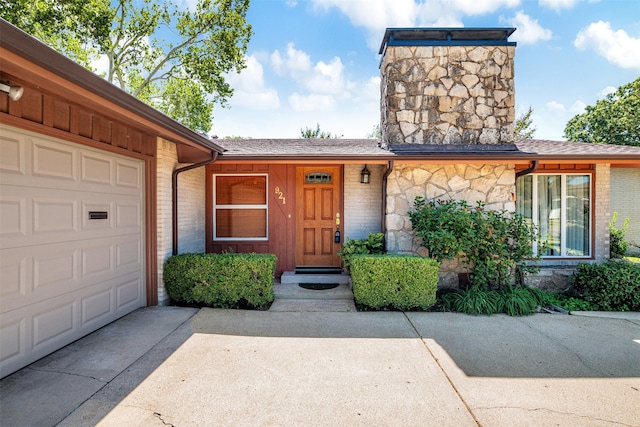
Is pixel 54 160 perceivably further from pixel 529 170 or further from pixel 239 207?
pixel 529 170

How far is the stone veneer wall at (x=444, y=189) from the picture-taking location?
5602mm

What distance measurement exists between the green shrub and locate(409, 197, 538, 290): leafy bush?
88 centimetres

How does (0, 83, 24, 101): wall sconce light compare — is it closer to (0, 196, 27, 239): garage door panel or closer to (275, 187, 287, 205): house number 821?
(0, 196, 27, 239): garage door panel

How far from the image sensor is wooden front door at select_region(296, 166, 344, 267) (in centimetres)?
652

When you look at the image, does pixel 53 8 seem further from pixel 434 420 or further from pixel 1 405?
pixel 434 420

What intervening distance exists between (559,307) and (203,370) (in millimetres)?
5289

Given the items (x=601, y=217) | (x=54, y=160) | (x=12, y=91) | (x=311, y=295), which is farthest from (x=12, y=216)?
(x=601, y=217)

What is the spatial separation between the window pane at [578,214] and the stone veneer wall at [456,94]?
5.43ft

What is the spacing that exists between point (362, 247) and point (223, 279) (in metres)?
2.40

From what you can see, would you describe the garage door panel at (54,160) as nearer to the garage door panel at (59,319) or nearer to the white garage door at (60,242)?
the white garage door at (60,242)

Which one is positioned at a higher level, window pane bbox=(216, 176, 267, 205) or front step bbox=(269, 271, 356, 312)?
window pane bbox=(216, 176, 267, 205)

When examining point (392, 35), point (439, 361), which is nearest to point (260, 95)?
point (392, 35)

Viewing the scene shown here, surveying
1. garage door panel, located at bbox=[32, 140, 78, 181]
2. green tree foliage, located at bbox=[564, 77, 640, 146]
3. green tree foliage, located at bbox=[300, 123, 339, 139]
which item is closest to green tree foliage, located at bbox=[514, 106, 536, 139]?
green tree foliage, located at bbox=[564, 77, 640, 146]

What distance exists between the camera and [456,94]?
5.92 m
